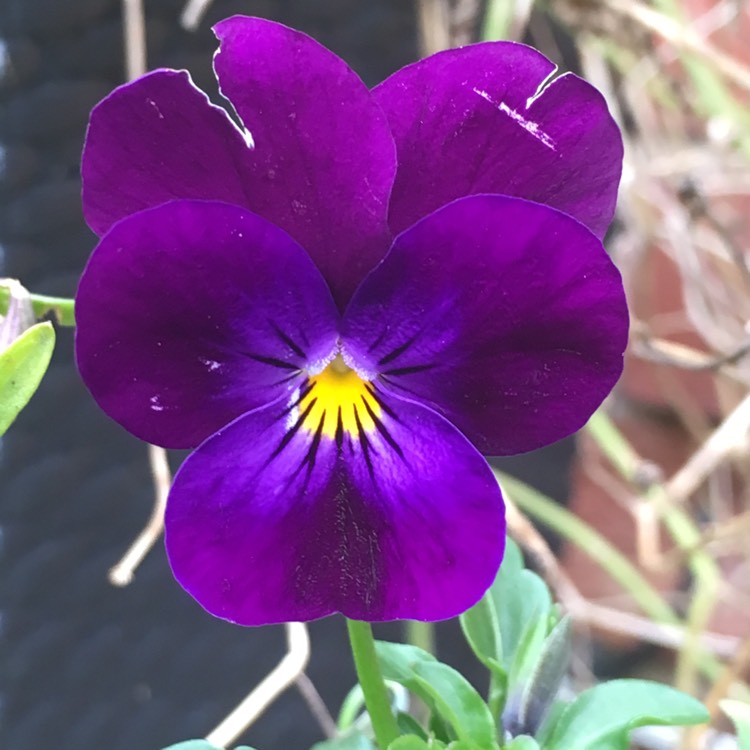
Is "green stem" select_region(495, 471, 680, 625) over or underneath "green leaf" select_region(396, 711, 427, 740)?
underneath

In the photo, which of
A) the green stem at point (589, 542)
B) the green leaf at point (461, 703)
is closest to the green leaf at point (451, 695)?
the green leaf at point (461, 703)

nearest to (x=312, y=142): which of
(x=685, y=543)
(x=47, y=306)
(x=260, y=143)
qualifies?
(x=260, y=143)

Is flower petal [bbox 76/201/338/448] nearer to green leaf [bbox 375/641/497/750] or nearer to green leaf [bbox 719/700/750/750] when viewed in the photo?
green leaf [bbox 375/641/497/750]

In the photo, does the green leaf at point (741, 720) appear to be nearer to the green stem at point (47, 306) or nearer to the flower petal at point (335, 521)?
the flower petal at point (335, 521)

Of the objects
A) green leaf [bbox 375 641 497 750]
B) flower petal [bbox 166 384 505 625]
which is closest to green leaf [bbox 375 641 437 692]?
green leaf [bbox 375 641 497 750]

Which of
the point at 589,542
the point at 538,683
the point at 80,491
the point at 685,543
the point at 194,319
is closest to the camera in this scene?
the point at 194,319

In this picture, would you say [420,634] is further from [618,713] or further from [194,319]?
[194,319]
